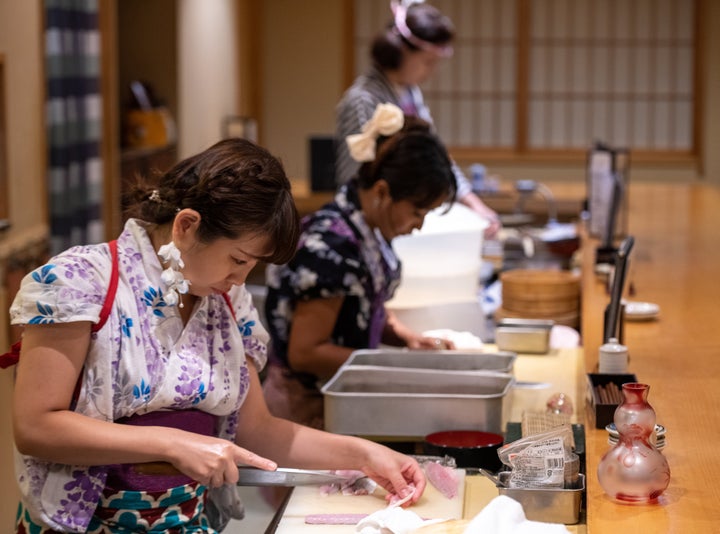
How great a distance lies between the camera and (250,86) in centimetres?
925

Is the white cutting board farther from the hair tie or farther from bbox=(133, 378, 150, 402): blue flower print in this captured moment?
the hair tie

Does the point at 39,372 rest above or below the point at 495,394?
above

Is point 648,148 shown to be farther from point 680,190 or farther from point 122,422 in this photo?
point 122,422

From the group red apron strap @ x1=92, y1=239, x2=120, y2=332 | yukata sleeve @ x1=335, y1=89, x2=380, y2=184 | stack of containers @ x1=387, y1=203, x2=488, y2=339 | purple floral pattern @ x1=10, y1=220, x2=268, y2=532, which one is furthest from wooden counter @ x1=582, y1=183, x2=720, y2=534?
yukata sleeve @ x1=335, y1=89, x2=380, y2=184

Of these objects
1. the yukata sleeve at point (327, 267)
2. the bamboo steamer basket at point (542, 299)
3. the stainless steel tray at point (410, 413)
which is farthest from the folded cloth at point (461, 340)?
the bamboo steamer basket at point (542, 299)

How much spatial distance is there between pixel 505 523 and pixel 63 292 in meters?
0.71

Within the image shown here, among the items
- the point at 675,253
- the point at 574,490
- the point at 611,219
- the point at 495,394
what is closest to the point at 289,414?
the point at 495,394

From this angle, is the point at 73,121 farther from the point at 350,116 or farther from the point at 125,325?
the point at 125,325

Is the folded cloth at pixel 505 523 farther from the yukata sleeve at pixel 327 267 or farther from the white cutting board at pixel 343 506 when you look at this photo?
the yukata sleeve at pixel 327 267

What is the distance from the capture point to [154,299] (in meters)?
1.78

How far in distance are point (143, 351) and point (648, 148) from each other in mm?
8334

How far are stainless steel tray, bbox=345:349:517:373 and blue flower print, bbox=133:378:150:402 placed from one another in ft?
2.69

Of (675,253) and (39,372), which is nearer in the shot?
(39,372)

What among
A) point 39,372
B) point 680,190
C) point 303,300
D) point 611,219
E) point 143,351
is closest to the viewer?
point 39,372
